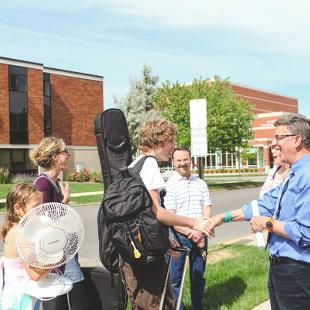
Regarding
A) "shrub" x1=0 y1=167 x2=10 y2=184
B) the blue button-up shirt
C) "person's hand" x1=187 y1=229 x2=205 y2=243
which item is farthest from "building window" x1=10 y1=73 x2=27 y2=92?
the blue button-up shirt

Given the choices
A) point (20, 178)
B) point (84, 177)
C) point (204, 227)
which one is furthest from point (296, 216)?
point (84, 177)

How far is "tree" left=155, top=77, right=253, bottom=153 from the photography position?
28.3 m

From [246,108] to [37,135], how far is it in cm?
1995

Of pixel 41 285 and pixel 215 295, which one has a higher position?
pixel 41 285

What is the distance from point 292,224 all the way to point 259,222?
22 centimetres

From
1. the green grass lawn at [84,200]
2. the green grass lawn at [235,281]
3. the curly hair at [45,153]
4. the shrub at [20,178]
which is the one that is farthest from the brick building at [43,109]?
the curly hair at [45,153]

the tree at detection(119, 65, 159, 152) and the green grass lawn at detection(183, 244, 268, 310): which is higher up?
the tree at detection(119, 65, 159, 152)

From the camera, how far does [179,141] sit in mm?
28406

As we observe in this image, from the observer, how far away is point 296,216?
280 centimetres

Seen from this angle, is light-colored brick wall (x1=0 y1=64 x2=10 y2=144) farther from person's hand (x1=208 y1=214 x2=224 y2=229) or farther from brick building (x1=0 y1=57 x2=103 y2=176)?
person's hand (x1=208 y1=214 x2=224 y2=229)

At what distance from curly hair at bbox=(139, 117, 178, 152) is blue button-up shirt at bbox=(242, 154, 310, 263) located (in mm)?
984

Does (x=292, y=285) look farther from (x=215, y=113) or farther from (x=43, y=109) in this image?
(x=43, y=109)

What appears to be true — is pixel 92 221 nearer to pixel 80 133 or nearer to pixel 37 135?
pixel 37 135

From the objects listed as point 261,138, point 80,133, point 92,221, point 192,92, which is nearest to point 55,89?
point 80,133
